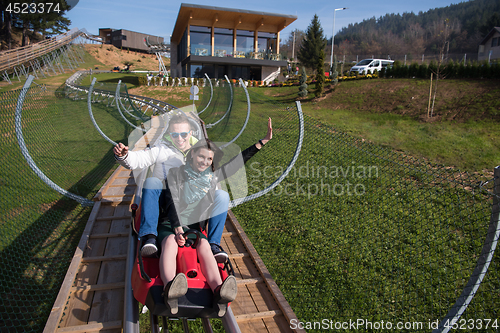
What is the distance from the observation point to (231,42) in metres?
29.2

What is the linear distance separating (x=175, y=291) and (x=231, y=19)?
3010 cm

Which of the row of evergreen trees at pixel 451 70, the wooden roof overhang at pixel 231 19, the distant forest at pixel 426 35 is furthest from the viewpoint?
the distant forest at pixel 426 35

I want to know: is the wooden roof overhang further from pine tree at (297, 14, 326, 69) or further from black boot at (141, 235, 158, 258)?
black boot at (141, 235, 158, 258)

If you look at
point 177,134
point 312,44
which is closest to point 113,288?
point 177,134

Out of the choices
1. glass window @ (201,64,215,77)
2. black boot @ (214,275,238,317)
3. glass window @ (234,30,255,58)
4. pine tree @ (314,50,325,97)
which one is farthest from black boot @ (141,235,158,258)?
glass window @ (234,30,255,58)

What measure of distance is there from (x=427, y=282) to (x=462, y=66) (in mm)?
15571

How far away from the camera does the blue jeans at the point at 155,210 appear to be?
8.48ft

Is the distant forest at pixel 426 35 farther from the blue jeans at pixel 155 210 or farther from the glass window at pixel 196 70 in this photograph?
the blue jeans at pixel 155 210

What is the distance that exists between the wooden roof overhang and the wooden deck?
26.2 meters

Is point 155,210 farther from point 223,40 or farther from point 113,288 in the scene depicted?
point 223,40

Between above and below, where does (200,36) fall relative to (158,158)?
above

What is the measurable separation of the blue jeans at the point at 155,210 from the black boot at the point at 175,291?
588 millimetres

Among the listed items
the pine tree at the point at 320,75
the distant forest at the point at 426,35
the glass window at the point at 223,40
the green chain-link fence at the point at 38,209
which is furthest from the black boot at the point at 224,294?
the distant forest at the point at 426,35

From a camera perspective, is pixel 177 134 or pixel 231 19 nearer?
pixel 177 134
